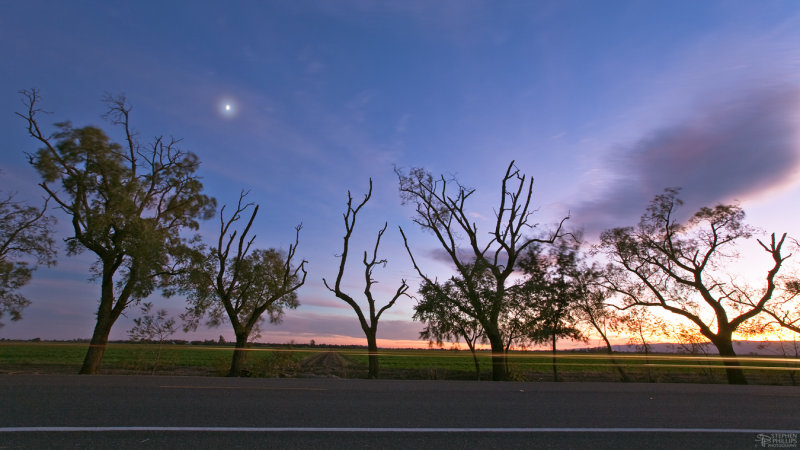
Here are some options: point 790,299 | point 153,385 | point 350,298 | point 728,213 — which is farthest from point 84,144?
point 790,299

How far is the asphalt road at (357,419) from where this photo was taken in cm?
530

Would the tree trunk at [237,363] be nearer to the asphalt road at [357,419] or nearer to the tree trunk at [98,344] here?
the tree trunk at [98,344]

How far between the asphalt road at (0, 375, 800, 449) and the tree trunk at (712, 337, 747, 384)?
2163cm

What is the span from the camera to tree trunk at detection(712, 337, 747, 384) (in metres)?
27.2

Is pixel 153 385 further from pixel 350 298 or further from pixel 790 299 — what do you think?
pixel 790 299

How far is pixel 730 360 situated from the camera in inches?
1097

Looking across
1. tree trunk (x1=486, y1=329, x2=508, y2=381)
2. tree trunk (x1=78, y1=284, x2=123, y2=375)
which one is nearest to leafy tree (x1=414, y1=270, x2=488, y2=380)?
tree trunk (x1=486, y1=329, x2=508, y2=381)

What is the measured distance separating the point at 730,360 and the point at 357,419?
30.7m

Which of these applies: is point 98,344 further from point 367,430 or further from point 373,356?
point 367,430

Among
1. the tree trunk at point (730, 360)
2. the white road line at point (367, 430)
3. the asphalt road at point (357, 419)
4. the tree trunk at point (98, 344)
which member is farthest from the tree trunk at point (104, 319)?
the tree trunk at point (730, 360)

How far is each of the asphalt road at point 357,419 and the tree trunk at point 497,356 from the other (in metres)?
17.9

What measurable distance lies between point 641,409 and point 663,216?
2648 centimetres

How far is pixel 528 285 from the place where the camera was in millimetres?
28984

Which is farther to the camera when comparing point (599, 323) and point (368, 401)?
point (599, 323)
